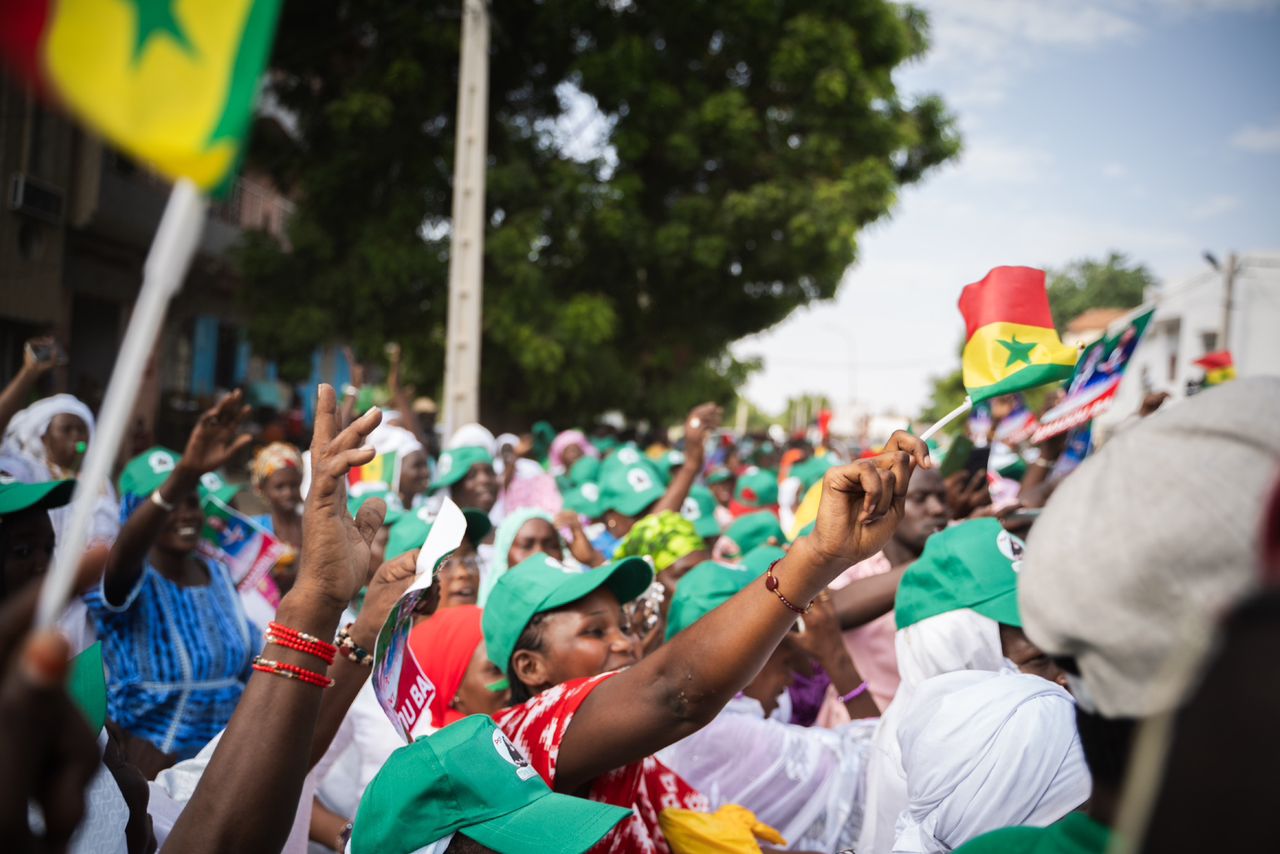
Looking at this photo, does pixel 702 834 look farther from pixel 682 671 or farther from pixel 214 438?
pixel 214 438

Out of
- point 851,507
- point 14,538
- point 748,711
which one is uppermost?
point 851,507

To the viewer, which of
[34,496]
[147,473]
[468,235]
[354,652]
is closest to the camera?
[354,652]

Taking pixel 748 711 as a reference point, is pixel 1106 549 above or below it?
above

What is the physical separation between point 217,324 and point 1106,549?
22055mm

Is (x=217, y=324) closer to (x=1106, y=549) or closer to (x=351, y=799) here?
(x=351, y=799)

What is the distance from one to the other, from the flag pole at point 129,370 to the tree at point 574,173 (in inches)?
471

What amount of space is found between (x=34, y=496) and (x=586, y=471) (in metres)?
5.69

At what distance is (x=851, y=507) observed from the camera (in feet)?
5.92

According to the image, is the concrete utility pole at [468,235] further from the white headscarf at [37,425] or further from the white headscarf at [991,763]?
the white headscarf at [991,763]

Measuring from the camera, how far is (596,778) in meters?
1.97

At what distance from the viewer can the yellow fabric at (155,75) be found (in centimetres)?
86

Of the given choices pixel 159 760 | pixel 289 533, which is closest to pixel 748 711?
pixel 159 760

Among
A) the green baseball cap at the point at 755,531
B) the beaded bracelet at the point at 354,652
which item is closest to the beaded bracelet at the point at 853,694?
the beaded bracelet at the point at 354,652

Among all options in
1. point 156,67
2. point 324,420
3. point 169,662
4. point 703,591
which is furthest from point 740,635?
point 169,662
